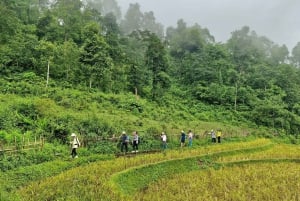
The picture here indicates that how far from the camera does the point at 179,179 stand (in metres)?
20.1

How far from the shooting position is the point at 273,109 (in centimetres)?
4678

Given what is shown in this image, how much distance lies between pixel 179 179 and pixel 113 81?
26.8 m

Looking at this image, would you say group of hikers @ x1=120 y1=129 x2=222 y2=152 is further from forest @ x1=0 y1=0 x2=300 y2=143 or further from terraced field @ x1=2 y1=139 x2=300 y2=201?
forest @ x1=0 y1=0 x2=300 y2=143

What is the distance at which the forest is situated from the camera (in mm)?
28688

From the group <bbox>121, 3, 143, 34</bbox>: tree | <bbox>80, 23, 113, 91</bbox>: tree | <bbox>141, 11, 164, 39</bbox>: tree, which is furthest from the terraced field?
<bbox>141, 11, 164, 39</bbox>: tree

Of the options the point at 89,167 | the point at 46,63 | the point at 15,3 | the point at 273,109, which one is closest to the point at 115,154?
the point at 89,167

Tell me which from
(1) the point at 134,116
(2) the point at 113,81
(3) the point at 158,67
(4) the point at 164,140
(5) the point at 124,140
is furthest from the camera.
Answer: (3) the point at 158,67

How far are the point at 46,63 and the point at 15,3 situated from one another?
17.7 meters

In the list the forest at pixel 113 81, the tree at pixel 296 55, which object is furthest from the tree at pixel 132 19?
the tree at pixel 296 55

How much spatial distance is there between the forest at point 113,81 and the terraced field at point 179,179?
562cm

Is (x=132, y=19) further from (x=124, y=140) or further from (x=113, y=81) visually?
(x=124, y=140)

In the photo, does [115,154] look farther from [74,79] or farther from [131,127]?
[74,79]

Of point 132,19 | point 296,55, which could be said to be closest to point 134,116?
point 132,19

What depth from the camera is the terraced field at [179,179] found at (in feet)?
48.0
